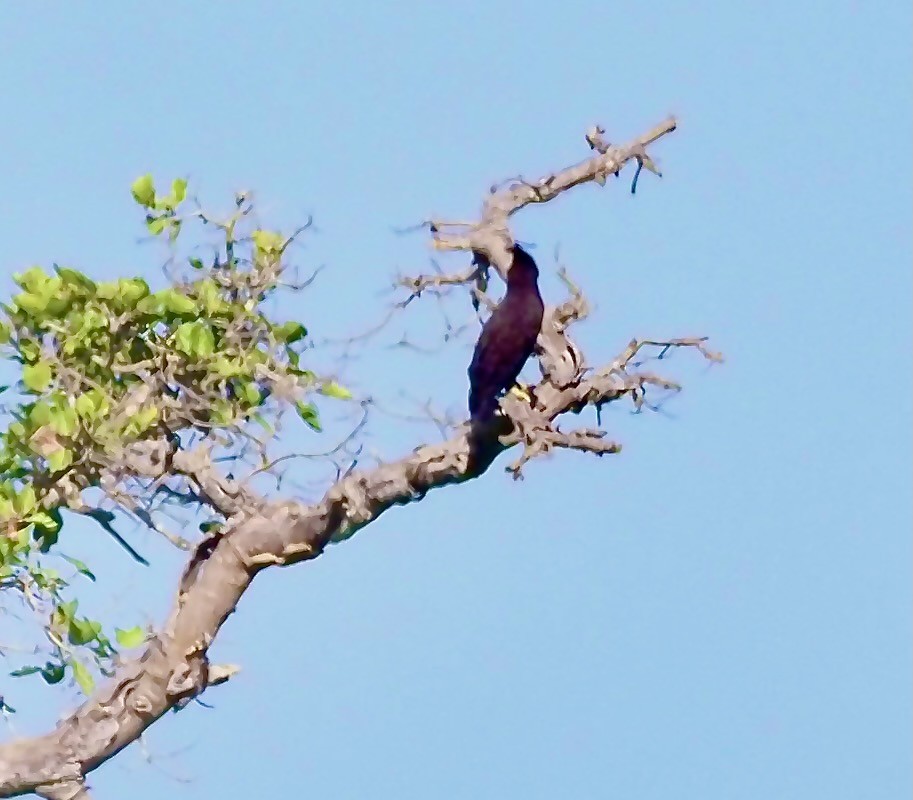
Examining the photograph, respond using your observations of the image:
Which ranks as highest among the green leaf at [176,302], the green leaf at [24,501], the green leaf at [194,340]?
the green leaf at [176,302]

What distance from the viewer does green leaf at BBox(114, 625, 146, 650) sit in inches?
186

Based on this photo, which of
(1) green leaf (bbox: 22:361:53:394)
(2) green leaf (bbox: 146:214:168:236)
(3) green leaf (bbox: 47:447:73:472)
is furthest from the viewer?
(2) green leaf (bbox: 146:214:168:236)

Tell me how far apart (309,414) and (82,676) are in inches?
45.5

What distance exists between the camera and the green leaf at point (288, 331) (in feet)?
16.5

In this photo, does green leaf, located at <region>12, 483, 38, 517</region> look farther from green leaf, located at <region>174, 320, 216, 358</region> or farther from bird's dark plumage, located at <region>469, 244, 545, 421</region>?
bird's dark plumage, located at <region>469, 244, 545, 421</region>

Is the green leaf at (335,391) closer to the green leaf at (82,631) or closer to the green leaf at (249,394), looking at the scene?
the green leaf at (249,394)

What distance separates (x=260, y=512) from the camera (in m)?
4.84

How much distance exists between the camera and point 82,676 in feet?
15.7

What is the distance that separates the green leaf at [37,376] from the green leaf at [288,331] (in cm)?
77

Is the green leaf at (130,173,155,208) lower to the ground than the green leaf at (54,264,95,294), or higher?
higher

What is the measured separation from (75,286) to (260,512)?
0.95 meters

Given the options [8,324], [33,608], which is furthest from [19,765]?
[8,324]

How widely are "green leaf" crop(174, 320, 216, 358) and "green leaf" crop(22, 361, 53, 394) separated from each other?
0.43 m

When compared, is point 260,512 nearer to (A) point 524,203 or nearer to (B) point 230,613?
(B) point 230,613
